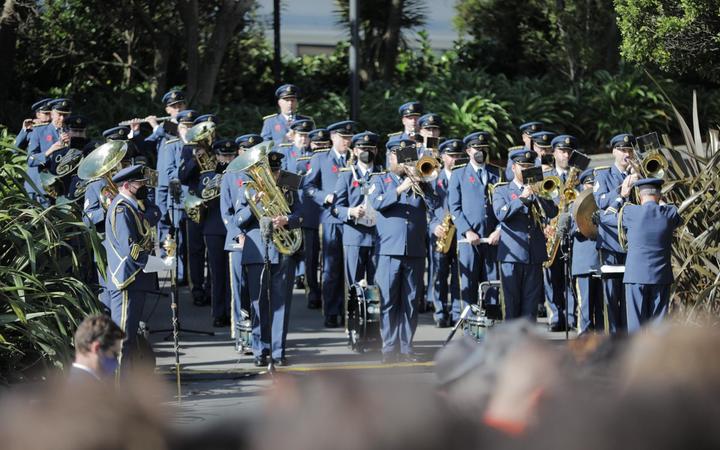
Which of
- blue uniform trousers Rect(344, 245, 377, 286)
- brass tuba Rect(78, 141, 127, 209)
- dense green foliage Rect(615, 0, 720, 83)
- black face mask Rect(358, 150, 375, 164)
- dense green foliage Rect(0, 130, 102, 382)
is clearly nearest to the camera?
dense green foliage Rect(0, 130, 102, 382)

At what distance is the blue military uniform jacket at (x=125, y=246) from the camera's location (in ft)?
34.3

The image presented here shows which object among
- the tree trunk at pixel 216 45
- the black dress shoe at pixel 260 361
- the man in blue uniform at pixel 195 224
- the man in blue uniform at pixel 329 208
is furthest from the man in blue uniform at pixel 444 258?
the tree trunk at pixel 216 45

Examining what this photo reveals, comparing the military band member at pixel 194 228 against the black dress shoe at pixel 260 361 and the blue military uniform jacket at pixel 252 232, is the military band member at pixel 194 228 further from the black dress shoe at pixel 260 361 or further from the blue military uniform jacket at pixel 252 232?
the black dress shoe at pixel 260 361

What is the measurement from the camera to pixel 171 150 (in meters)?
14.9

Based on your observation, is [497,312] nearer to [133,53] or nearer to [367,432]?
[367,432]

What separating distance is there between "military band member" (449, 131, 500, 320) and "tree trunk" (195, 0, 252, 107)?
313 inches

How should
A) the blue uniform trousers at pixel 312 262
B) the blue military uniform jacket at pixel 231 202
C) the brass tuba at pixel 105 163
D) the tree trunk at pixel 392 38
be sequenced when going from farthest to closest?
1. the tree trunk at pixel 392 38
2. the blue uniform trousers at pixel 312 262
3. the blue military uniform jacket at pixel 231 202
4. the brass tuba at pixel 105 163

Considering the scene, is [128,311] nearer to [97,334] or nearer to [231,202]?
[231,202]

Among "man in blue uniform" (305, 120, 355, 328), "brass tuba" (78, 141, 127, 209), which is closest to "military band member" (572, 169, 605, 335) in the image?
→ "man in blue uniform" (305, 120, 355, 328)

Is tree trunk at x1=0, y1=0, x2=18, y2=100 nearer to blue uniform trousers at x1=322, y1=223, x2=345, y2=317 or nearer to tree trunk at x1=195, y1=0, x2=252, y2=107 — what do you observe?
tree trunk at x1=195, y1=0, x2=252, y2=107

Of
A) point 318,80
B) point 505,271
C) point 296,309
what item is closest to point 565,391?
point 505,271

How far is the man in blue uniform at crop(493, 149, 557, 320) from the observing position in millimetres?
12898

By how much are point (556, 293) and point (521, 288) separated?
166 centimetres

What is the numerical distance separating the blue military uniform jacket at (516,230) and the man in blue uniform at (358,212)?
4.56 ft
